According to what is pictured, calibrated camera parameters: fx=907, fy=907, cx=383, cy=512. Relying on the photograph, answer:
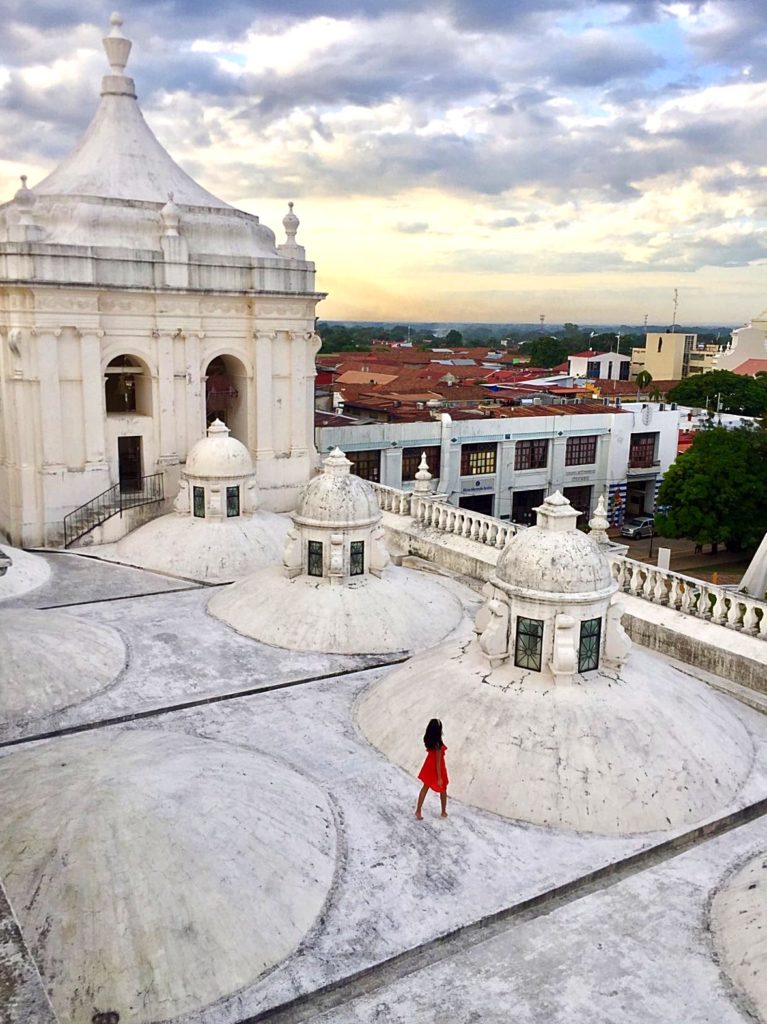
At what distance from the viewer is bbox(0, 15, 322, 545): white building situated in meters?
26.9

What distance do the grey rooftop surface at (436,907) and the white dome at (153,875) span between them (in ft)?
0.34

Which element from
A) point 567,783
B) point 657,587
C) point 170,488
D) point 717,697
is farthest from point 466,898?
point 170,488

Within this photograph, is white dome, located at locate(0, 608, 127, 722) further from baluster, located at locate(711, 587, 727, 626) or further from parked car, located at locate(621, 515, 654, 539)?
parked car, located at locate(621, 515, 654, 539)

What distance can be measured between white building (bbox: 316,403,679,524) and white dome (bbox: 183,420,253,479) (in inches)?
701

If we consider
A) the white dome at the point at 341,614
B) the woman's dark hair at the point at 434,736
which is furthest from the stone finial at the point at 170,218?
the woman's dark hair at the point at 434,736

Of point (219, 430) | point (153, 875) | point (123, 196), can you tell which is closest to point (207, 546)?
point (219, 430)

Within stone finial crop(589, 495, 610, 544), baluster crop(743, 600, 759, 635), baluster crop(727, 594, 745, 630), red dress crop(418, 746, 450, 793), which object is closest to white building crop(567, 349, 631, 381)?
stone finial crop(589, 495, 610, 544)

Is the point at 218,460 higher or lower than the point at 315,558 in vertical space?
higher

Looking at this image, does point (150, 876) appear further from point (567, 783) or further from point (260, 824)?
point (567, 783)

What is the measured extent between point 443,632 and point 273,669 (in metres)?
4.17

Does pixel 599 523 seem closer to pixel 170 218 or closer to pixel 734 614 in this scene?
pixel 734 614

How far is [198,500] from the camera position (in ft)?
87.7

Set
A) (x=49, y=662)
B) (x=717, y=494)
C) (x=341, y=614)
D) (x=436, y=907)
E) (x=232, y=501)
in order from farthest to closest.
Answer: (x=717, y=494)
(x=232, y=501)
(x=341, y=614)
(x=49, y=662)
(x=436, y=907)

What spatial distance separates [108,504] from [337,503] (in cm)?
1082
